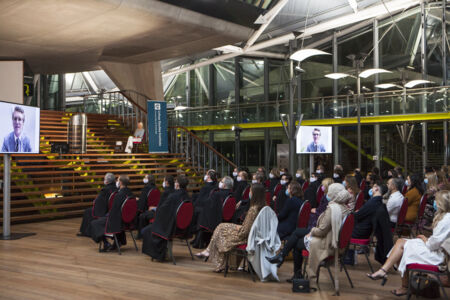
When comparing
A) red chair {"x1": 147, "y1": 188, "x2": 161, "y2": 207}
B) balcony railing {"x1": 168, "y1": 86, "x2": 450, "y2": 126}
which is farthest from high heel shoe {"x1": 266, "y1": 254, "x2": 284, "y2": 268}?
balcony railing {"x1": 168, "y1": 86, "x2": 450, "y2": 126}

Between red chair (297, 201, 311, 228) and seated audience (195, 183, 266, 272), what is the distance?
2.86 ft

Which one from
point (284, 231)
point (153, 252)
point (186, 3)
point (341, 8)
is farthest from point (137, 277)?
point (341, 8)

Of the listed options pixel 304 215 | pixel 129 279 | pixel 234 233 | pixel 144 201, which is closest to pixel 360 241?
pixel 304 215

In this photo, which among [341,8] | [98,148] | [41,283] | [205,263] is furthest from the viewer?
[341,8]

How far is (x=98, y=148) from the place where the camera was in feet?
51.4

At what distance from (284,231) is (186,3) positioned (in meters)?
9.22

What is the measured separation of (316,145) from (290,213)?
749cm

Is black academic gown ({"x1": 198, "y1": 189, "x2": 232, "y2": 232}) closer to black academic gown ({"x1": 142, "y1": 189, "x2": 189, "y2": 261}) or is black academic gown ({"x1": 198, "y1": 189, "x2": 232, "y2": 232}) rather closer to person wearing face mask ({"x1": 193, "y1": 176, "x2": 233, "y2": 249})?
person wearing face mask ({"x1": 193, "y1": 176, "x2": 233, "y2": 249})

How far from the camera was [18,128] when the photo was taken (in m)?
8.16

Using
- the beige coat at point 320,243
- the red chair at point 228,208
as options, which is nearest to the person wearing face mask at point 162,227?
the red chair at point 228,208

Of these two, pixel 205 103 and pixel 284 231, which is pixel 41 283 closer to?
pixel 284 231

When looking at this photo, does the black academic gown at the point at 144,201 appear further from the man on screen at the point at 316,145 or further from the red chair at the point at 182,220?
the man on screen at the point at 316,145

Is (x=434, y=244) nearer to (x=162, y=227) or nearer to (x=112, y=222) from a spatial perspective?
(x=162, y=227)

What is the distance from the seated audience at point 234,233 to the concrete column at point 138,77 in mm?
13708
